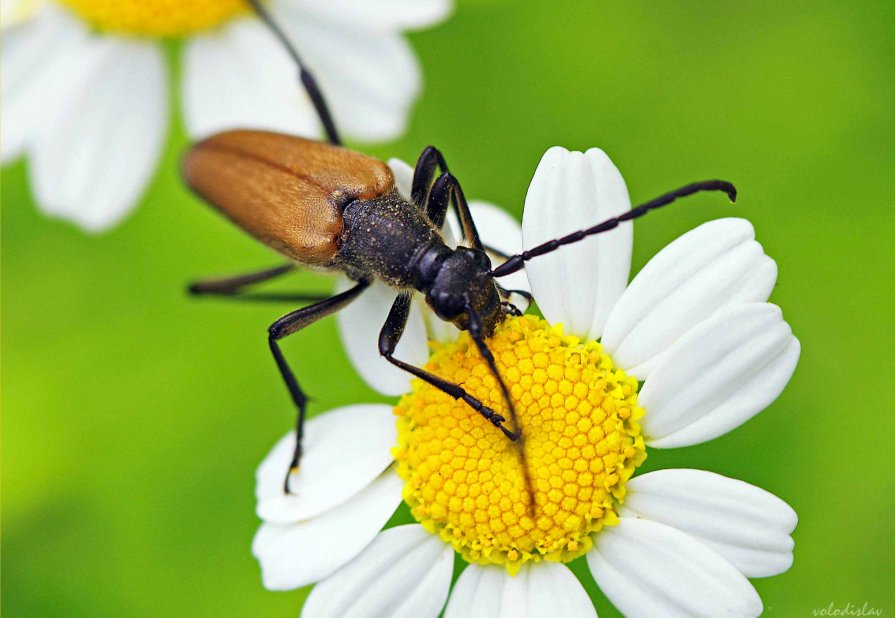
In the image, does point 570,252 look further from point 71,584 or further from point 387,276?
point 71,584

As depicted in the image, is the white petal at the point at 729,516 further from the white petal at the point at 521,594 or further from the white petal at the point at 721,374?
the white petal at the point at 521,594

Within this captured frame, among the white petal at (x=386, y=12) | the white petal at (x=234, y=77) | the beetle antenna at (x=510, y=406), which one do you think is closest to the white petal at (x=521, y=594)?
the beetle antenna at (x=510, y=406)

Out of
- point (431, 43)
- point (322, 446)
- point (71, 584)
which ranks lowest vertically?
point (71, 584)

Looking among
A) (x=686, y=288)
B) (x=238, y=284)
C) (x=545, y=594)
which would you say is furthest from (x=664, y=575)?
(x=238, y=284)

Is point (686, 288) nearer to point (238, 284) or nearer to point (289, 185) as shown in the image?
point (289, 185)

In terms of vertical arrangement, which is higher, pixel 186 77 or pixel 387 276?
pixel 186 77

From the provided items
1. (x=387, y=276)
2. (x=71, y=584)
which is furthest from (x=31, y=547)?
(x=387, y=276)

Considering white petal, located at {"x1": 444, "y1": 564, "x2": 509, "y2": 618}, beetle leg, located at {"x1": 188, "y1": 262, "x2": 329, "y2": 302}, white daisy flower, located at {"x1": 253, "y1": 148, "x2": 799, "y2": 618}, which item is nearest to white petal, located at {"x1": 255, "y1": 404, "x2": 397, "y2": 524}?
white daisy flower, located at {"x1": 253, "y1": 148, "x2": 799, "y2": 618}
